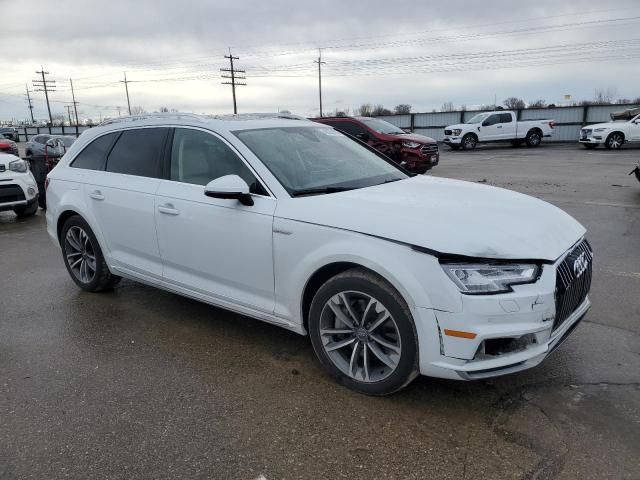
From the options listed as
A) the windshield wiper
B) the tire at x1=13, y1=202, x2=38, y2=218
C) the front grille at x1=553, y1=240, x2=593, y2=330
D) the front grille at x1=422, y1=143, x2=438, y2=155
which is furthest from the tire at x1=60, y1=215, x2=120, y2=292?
the front grille at x1=422, y1=143, x2=438, y2=155

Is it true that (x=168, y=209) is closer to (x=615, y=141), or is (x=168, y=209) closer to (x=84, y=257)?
(x=84, y=257)

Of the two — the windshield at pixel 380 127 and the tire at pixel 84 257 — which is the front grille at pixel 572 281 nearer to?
the tire at pixel 84 257

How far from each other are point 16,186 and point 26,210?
779 mm

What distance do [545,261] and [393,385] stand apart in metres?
1.11

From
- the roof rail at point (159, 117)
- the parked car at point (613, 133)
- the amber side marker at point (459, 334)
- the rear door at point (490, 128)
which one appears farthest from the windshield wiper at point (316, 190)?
the rear door at point (490, 128)

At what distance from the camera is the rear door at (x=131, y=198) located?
168 inches

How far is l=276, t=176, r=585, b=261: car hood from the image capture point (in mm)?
2770

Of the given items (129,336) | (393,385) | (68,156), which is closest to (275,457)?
(393,385)

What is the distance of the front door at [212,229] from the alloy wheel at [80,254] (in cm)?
133

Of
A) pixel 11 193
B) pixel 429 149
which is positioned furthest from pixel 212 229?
pixel 429 149

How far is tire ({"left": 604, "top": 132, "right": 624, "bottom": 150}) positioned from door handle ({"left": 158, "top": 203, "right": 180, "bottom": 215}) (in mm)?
24439

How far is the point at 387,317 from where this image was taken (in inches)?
117

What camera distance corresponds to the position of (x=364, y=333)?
312 cm

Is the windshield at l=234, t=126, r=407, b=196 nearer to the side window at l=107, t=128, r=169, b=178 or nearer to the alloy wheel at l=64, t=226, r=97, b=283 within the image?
the side window at l=107, t=128, r=169, b=178
